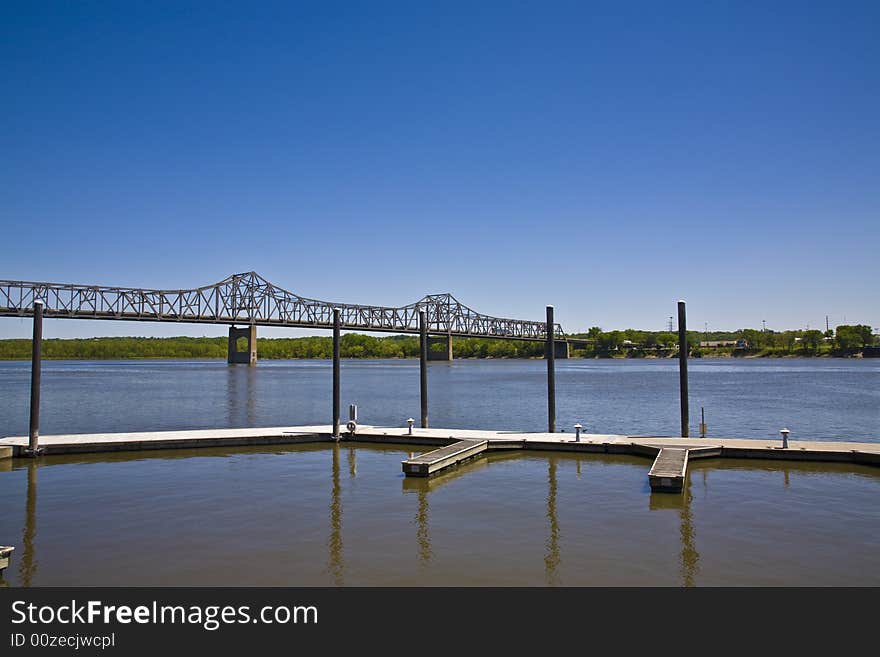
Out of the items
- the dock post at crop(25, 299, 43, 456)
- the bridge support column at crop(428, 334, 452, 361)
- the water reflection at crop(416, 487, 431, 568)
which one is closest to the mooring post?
the dock post at crop(25, 299, 43, 456)

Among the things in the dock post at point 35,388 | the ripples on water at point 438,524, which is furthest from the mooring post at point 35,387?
the ripples on water at point 438,524

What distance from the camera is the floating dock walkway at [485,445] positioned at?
1670 centimetres

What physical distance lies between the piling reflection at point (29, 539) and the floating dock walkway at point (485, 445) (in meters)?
4.01

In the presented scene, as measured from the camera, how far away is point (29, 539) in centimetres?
1128

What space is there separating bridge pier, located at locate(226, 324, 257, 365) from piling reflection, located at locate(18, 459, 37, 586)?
11852cm

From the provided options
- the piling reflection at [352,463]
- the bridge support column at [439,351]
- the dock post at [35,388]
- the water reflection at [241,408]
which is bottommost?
the water reflection at [241,408]

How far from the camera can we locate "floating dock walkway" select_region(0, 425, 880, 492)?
16703 mm

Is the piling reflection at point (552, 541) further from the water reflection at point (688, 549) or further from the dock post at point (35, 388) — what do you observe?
the dock post at point (35, 388)

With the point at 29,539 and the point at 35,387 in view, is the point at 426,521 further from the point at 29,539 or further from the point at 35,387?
the point at 35,387

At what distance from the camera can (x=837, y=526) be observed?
462 inches

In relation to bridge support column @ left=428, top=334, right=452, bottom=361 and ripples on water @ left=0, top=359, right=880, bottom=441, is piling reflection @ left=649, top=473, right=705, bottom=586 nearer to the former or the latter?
ripples on water @ left=0, top=359, right=880, bottom=441
